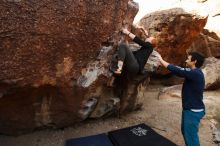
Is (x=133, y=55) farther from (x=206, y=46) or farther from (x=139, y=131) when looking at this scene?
(x=206, y=46)

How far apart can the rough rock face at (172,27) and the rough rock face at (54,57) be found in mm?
3018

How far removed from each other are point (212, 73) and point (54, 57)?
587cm

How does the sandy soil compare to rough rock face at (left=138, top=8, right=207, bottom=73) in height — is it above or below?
below

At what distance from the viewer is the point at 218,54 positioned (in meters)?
11.1

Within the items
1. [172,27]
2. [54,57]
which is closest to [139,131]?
[54,57]

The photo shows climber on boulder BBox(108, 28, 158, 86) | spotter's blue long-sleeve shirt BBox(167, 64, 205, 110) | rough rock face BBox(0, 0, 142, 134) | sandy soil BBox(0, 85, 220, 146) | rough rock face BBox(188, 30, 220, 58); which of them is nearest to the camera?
rough rock face BBox(0, 0, 142, 134)

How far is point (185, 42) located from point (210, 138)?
14.7 ft

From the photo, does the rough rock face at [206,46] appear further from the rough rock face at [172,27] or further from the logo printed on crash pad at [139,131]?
the logo printed on crash pad at [139,131]

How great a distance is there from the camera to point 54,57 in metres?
4.69

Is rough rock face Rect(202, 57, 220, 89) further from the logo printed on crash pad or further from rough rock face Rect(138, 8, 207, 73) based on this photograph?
the logo printed on crash pad

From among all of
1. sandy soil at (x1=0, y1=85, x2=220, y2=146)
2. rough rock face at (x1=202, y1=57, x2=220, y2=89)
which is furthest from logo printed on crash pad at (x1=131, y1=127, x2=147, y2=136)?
rough rock face at (x1=202, y1=57, x2=220, y2=89)

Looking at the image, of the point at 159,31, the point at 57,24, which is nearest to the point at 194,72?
the point at 57,24

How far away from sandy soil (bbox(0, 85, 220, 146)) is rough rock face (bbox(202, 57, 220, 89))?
1.18 m

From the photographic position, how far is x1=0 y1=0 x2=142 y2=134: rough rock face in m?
4.22
